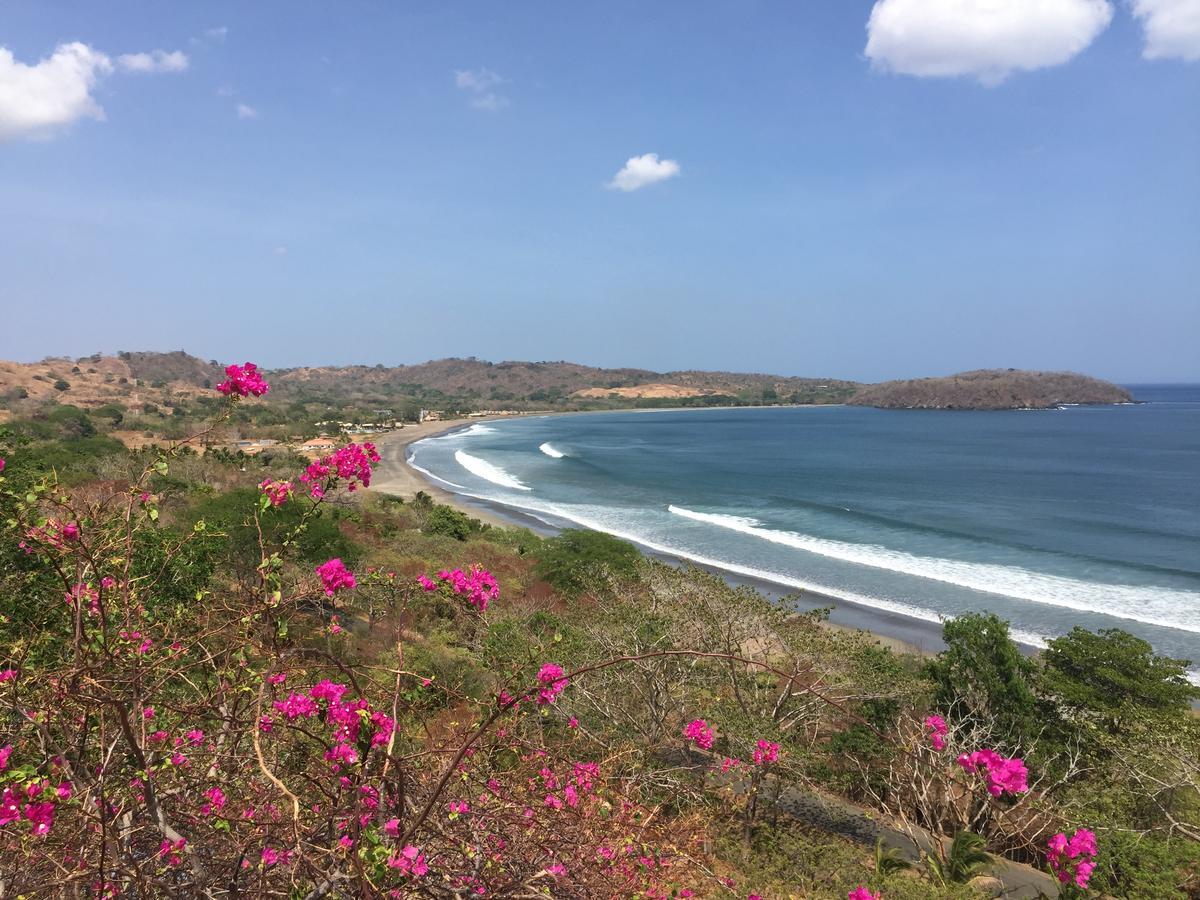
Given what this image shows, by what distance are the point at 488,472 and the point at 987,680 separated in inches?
1996

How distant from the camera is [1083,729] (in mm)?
12422

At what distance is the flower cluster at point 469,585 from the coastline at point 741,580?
32.3 feet

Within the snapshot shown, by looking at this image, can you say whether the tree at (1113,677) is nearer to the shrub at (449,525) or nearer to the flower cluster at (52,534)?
the flower cluster at (52,534)

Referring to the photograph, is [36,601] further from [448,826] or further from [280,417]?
[280,417]

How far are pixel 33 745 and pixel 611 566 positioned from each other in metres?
20.9

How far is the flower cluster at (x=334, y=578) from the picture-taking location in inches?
146

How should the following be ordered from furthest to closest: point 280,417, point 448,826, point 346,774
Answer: point 280,417, point 448,826, point 346,774

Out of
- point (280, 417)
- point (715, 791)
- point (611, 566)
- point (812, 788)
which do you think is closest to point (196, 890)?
point (715, 791)

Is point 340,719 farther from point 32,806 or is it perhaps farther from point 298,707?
point 32,806

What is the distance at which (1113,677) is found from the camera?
13.5 m

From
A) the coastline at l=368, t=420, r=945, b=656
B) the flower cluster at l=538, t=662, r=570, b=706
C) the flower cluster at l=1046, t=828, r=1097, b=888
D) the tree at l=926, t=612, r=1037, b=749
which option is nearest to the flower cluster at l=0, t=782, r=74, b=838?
the flower cluster at l=538, t=662, r=570, b=706

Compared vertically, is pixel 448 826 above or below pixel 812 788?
above

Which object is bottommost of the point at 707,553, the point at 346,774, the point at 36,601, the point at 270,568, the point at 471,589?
the point at 707,553

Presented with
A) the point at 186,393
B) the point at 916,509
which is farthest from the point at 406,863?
the point at 186,393
